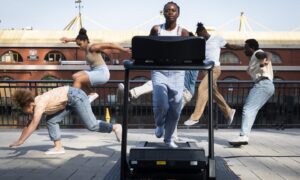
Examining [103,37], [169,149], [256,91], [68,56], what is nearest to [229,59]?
[103,37]

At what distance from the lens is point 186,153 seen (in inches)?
129

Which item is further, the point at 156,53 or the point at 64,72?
the point at 64,72

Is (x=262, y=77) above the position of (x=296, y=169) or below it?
above

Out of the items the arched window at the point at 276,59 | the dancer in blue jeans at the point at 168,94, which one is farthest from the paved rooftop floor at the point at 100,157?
the arched window at the point at 276,59

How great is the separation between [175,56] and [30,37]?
125ft

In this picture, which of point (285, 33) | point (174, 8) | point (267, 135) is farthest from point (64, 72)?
point (174, 8)

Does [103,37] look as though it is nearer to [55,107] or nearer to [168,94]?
[55,107]

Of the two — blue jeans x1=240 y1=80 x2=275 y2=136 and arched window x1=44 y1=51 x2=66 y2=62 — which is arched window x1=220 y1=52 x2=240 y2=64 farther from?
blue jeans x1=240 y1=80 x2=275 y2=136

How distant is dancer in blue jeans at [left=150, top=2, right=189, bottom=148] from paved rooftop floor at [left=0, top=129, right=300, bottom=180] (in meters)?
0.88

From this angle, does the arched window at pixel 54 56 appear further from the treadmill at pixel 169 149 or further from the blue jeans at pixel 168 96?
the treadmill at pixel 169 149

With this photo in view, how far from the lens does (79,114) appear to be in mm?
5555

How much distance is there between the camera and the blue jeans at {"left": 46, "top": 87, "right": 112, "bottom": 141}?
5465mm

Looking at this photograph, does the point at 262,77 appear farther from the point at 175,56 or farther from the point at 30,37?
the point at 30,37

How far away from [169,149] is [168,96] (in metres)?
1.52
